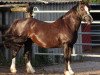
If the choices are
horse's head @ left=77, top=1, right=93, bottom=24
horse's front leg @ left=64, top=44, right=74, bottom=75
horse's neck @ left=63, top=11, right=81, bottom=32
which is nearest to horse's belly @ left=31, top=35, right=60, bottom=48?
horse's front leg @ left=64, top=44, right=74, bottom=75

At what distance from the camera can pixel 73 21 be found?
38.1ft

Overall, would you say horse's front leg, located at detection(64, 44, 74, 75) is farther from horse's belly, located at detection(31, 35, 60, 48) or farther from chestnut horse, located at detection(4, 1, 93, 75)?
horse's belly, located at detection(31, 35, 60, 48)

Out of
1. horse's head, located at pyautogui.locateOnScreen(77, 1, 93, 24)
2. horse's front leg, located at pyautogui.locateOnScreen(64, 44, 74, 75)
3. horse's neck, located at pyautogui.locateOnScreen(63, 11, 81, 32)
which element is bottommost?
horse's front leg, located at pyautogui.locateOnScreen(64, 44, 74, 75)

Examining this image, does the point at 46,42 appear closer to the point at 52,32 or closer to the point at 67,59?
the point at 52,32

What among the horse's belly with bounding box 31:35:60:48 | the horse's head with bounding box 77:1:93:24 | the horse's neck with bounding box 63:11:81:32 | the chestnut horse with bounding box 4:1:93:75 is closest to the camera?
the horse's head with bounding box 77:1:93:24

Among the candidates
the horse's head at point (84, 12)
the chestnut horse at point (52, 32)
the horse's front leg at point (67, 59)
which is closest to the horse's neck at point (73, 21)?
the chestnut horse at point (52, 32)

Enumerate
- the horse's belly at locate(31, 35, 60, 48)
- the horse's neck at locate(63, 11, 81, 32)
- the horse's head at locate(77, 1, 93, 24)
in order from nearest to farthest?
1. the horse's head at locate(77, 1, 93, 24)
2. the horse's neck at locate(63, 11, 81, 32)
3. the horse's belly at locate(31, 35, 60, 48)

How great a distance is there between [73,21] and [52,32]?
620mm

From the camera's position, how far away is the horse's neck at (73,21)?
37.9 ft

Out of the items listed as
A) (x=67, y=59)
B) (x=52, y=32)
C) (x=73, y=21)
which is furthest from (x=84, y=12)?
(x=67, y=59)

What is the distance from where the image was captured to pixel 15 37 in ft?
40.3

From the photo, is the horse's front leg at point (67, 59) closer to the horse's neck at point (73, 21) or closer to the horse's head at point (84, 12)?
the horse's neck at point (73, 21)

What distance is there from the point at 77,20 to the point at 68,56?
0.96m

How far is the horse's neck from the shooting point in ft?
37.9
